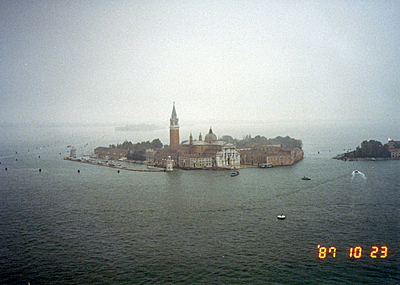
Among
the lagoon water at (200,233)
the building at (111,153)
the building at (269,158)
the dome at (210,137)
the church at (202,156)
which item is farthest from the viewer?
the building at (111,153)

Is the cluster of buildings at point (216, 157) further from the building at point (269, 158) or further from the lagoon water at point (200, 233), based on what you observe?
the lagoon water at point (200, 233)

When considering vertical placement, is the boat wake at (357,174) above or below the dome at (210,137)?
below

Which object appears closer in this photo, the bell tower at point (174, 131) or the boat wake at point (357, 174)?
the boat wake at point (357, 174)

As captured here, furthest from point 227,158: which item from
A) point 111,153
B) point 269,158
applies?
point 111,153

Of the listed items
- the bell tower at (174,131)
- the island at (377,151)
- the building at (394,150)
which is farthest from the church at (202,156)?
the building at (394,150)

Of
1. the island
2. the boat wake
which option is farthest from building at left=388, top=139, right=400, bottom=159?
the boat wake

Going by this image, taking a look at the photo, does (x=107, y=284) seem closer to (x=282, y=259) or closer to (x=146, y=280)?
(x=146, y=280)

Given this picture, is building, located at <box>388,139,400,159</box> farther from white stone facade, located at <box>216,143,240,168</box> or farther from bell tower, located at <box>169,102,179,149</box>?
bell tower, located at <box>169,102,179,149</box>

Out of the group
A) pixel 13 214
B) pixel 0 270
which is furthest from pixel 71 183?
pixel 0 270
